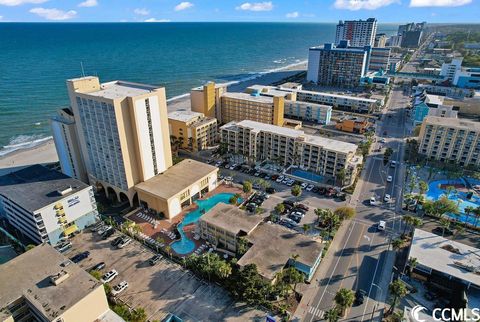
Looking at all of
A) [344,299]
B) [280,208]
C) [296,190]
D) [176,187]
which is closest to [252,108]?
[296,190]

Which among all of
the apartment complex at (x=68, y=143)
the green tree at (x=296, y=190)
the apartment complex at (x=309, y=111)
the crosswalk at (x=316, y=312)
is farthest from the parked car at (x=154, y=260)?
the apartment complex at (x=309, y=111)

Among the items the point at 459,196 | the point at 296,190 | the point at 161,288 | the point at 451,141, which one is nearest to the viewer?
the point at 161,288

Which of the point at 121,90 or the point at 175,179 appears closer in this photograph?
the point at 121,90

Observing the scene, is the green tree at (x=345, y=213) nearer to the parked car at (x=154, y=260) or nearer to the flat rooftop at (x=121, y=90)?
the parked car at (x=154, y=260)

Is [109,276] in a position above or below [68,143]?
below

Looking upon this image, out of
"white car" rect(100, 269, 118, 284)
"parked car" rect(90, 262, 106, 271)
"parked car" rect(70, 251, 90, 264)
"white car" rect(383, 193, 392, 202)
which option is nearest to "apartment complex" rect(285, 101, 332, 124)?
"white car" rect(383, 193, 392, 202)

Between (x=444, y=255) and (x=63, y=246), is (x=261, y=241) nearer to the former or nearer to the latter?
Result: (x=444, y=255)

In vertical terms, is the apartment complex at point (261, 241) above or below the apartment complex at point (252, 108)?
below
